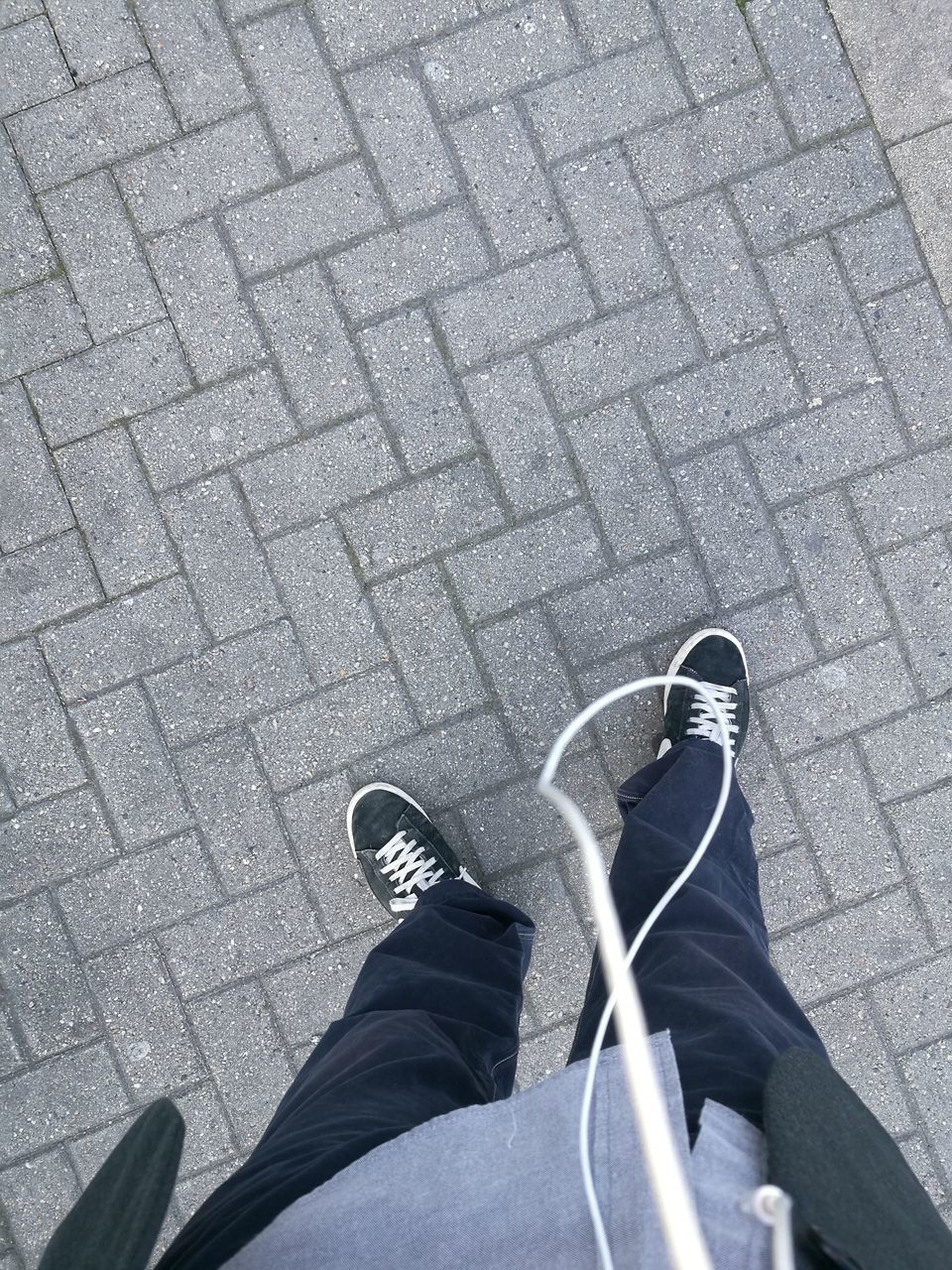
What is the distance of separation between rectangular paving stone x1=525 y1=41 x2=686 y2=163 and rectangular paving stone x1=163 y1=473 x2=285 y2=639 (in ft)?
4.25

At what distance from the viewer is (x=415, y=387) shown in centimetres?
271

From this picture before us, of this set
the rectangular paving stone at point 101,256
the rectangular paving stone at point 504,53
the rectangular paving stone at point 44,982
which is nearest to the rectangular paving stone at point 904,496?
the rectangular paving stone at point 504,53

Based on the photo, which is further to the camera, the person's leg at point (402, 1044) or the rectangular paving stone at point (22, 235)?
the rectangular paving stone at point (22, 235)

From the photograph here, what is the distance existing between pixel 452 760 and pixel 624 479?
2.96 ft

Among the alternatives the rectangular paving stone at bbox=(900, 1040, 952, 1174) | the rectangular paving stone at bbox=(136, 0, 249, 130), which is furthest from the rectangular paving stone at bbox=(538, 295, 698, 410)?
the rectangular paving stone at bbox=(900, 1040, 952, 1174)

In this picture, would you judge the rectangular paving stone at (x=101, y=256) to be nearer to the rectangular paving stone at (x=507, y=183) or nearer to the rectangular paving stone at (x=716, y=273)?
the rectangular paving stone at (x=507, y=183)

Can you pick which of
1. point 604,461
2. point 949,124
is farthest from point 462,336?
point 949,124

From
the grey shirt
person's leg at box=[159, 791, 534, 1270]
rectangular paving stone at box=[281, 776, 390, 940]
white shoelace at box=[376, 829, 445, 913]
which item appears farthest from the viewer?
rectangular paving stone at box=[281, 776, 390, 940]

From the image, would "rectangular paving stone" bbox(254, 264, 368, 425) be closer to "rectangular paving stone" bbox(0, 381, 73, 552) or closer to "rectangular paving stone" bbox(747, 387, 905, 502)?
"rectangular paving stone" bbox(0, 381, 73, 552)

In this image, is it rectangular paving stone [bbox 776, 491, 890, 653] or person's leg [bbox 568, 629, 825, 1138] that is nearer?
person's leg [bbox 568, 629, 825, 1138]

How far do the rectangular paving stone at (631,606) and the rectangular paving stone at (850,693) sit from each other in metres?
0.36

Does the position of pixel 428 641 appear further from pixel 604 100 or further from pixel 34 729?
pixel 604 100

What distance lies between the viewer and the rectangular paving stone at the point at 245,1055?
2760 mm

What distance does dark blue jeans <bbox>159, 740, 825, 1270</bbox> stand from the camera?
65.5 inches
